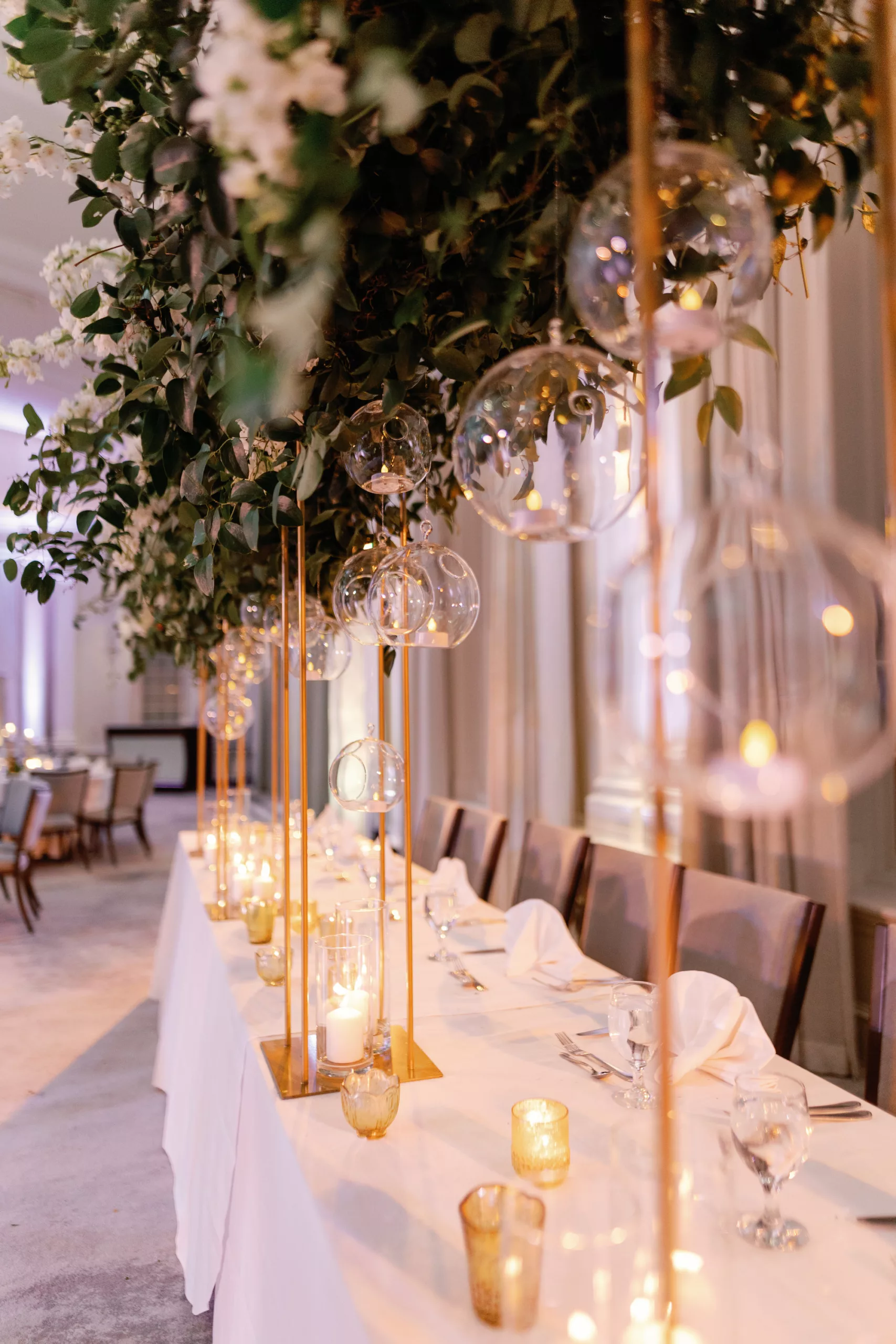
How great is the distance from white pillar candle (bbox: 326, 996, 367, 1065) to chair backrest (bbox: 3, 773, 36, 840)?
456 cm

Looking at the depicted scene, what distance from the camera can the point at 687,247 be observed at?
0.75m

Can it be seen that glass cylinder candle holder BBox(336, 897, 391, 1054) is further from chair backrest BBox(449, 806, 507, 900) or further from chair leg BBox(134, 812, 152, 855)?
chair leg BBox(134, 812, 152, 855)

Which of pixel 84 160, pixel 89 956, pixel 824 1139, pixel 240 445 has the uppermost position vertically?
pixel 84 160

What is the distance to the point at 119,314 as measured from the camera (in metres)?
1.25

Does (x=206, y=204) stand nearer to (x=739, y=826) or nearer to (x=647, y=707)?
(x=647, y=707)

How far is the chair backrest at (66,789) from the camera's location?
7.14 metres

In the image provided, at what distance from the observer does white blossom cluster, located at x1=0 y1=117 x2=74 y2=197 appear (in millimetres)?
1278

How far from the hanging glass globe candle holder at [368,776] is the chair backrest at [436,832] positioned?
2.10m

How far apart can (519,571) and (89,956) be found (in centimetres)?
310

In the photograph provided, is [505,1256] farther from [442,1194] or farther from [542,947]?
[542,947]

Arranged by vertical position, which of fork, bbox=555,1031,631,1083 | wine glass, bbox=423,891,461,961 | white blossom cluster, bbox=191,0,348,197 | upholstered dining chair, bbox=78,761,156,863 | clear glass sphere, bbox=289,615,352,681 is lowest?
upholstered dining chair, bbox=78,761,156,863

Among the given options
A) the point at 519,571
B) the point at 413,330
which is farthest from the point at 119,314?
the point at 519,571

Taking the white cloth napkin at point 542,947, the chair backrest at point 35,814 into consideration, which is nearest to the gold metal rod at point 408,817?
the white cloth napkin at point 542,947

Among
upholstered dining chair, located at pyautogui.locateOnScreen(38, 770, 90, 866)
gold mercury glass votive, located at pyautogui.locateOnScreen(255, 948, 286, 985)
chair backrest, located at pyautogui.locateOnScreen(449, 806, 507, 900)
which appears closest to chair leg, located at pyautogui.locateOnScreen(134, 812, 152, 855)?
upholstered dining chair, located at pyautogui.locateOnScreen(38, 770, 90, 866)
